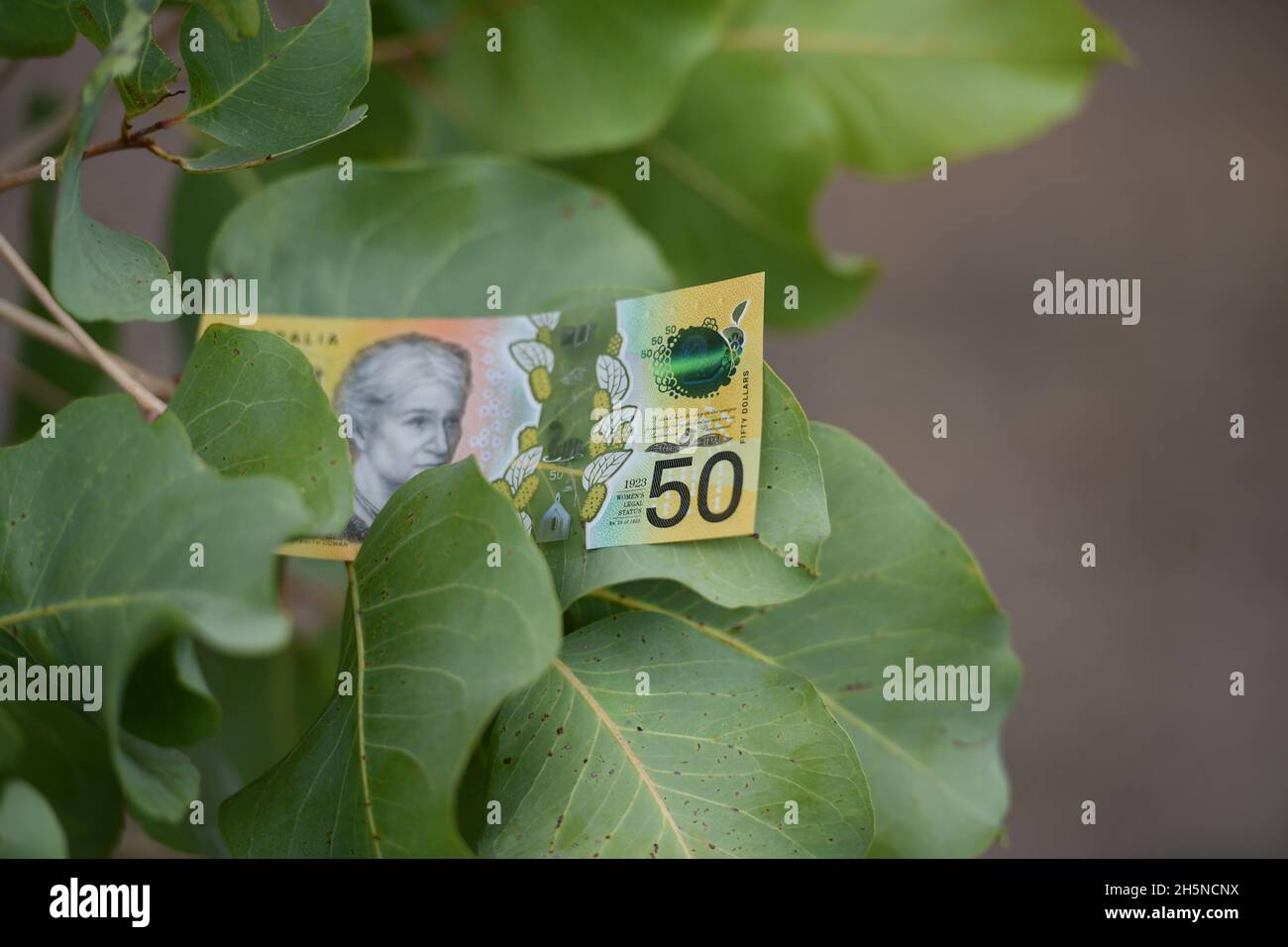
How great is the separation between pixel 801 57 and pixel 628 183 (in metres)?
0.09

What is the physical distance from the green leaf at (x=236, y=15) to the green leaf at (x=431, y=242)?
97mm

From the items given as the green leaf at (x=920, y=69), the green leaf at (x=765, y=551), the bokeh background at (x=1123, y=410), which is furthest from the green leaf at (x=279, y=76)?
the bokeh background at (x=1123, y=410)

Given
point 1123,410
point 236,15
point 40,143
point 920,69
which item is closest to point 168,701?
point 236,15

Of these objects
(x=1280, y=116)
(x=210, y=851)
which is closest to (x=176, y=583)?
(x=210, y=851)

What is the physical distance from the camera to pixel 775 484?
0.23 m

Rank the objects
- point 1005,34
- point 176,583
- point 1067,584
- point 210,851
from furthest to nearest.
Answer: point 1067,584
point 1005,34
point 210,851
point 176,583

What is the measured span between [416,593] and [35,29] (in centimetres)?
15

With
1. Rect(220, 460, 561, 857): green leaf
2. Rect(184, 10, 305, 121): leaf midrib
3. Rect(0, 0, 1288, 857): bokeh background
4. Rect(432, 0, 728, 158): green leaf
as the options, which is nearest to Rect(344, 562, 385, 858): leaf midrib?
Rect(220, 460, 561, 857): green leaf

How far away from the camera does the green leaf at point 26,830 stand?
0.19 metres

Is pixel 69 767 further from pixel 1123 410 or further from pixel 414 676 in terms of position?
pixel 1123 410

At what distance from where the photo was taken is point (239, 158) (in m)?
0.22

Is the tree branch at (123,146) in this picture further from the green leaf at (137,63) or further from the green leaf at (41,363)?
the green leaf at (41,363)

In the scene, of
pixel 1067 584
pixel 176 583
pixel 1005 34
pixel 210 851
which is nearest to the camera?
pixel 176 583
